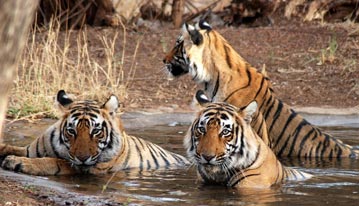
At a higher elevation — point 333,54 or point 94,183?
point 333,54

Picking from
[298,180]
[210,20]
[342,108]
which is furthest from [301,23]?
[298,180]

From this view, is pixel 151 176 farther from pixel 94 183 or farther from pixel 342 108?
pixel 342 108

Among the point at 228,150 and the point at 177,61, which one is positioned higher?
the point at 177,61

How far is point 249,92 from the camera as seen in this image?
8.55 metres

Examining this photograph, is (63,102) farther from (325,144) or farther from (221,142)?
(325,144)

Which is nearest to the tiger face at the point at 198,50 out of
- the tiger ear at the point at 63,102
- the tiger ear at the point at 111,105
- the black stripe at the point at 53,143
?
the tiger ear at the point at 111,105

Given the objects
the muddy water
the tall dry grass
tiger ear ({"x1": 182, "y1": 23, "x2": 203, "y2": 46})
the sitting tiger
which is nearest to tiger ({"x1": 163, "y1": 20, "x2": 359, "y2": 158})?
tiger ear ({"x1": 182, "y1": 23, "x2": 203, "y2": 46})

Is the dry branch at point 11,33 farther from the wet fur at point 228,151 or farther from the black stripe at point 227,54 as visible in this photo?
the black stripe at point 227,54

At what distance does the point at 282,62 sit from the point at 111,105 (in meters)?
6.57

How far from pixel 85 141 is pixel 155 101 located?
4.60 m

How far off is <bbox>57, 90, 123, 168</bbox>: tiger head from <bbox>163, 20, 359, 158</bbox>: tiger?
1616 mm

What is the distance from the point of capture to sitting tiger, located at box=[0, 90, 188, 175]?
6875mm

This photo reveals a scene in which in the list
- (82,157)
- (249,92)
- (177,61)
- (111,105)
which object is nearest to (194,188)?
(82,157)

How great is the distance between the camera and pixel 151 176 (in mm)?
7344
